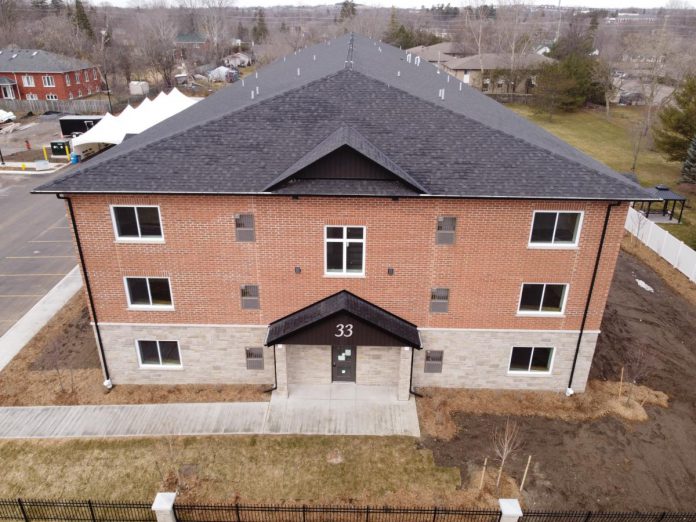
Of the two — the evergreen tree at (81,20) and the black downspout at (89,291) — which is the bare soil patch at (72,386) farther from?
the evergreen tree at (81,20)

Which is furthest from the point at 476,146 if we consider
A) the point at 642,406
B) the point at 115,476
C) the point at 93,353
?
the point at 93,353

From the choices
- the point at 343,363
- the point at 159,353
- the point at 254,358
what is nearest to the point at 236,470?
the point at 254,358

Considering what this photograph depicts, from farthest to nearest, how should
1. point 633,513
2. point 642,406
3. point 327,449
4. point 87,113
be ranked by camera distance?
1. point 87,113
2. point 642,406
3. point 327,449
4. point 633,513

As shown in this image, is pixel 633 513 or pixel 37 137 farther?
pixel 37 137

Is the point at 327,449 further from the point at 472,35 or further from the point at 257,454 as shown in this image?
the point at 472,35

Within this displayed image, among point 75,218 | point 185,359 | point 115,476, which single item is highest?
point 75,218

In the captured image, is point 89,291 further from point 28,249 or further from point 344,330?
point 28,249

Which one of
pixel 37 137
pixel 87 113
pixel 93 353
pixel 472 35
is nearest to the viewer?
pixel 93 353

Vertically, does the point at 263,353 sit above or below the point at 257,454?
above
